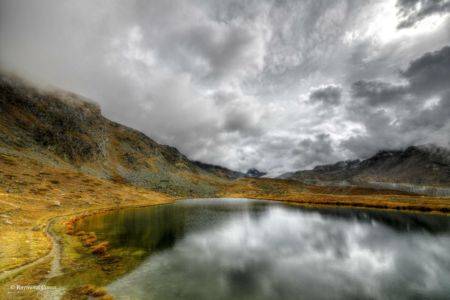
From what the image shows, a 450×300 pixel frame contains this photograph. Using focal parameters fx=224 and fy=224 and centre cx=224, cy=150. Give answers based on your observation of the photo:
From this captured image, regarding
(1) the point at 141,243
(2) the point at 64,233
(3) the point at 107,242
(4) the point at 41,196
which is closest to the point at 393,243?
(1) the point at 141,243

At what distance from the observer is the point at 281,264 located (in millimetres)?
28469

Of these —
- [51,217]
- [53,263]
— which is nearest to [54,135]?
[51,217]

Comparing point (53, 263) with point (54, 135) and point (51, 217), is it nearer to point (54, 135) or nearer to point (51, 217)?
point (51, 217)

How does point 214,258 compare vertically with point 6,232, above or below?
below

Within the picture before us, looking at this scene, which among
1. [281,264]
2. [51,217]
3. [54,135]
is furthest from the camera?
[54,135]

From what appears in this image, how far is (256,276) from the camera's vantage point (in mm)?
24219

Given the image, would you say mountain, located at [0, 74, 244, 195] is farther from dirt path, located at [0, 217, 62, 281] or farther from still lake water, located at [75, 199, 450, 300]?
still lake water, located at [75, 199, 450, 300]

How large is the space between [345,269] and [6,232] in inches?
1866

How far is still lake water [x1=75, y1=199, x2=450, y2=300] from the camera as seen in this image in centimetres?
2065

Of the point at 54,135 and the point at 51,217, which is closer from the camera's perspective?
the point at 51,217

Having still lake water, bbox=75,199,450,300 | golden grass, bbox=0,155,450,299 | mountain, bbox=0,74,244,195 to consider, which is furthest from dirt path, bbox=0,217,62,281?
mountain, bbox=0,74,244,195

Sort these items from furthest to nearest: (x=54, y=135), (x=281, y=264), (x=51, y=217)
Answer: (x=54, y=135) < (x=51, y=217) < (x=281, y=264)

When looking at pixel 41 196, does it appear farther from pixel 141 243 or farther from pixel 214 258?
pixel 214 258

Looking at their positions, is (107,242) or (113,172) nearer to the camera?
(107,242)
